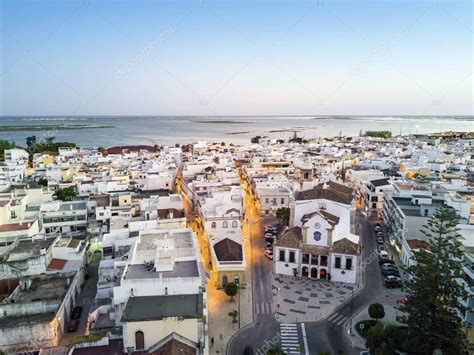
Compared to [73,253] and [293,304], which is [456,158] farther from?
[73,253]

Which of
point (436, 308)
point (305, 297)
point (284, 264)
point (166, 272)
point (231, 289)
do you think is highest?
point (166, 272)

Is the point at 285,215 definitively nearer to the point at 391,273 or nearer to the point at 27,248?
the point at 391,273

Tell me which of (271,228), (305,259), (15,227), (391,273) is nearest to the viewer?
(391,273)

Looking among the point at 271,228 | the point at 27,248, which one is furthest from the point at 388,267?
the point at 27,248

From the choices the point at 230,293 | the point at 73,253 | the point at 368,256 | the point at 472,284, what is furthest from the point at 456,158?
the point at 73,253

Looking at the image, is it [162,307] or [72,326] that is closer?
[162,307]

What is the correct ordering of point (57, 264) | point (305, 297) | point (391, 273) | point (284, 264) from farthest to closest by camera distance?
point (284, 264) < point (391, 273) < point (57, 264) < point (305, 297)

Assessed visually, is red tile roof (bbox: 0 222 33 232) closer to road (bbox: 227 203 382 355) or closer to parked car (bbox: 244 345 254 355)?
road (bbox: 227 203 382 355)

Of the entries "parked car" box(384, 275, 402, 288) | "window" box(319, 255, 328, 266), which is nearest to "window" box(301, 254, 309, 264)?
"window" box(319, 255, 328, 266)
